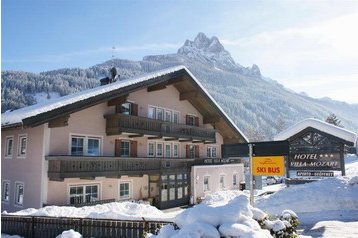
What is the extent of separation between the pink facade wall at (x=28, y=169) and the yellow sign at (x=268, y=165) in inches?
501

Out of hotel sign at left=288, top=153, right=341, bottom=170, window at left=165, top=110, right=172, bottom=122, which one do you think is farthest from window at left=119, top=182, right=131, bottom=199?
hotel sign at left=288, top=153, right=341, bottom=170

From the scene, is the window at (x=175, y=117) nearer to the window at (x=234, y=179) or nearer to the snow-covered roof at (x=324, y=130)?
the window at (x=234, y=179)

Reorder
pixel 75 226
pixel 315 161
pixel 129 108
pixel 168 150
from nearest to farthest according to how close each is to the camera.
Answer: pixel 75 226
pixel 315 161
pixel 129 108
pixel 168 150

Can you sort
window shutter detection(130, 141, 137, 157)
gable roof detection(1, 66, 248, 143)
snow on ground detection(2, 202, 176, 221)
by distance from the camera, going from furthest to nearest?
window shutter detection(130, 141, 137, 157), gable roof detection(1, 66, 248, 143), snow on ground detection(2, 202, 176, 221)

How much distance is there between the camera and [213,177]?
3316 centimetres

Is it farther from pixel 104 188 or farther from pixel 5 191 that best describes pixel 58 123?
pixel 5 191

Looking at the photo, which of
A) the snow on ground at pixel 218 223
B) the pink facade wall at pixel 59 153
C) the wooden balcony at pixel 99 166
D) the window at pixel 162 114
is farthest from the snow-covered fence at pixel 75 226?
the window at pixel 162 114

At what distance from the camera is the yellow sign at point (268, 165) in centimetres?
1141

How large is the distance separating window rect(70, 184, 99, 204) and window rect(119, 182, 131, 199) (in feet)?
7.14

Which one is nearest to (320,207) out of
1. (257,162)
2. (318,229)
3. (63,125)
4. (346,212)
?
(346,212)

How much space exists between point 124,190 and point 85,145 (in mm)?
4590

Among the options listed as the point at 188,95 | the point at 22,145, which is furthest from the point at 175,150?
the point at 22,145

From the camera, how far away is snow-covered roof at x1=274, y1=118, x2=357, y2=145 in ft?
61.5

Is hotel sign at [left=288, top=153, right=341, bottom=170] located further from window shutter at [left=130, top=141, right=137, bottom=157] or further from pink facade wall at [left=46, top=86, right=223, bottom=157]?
pink facade wall at [left=46, top=86, right=223, bottom=157]
